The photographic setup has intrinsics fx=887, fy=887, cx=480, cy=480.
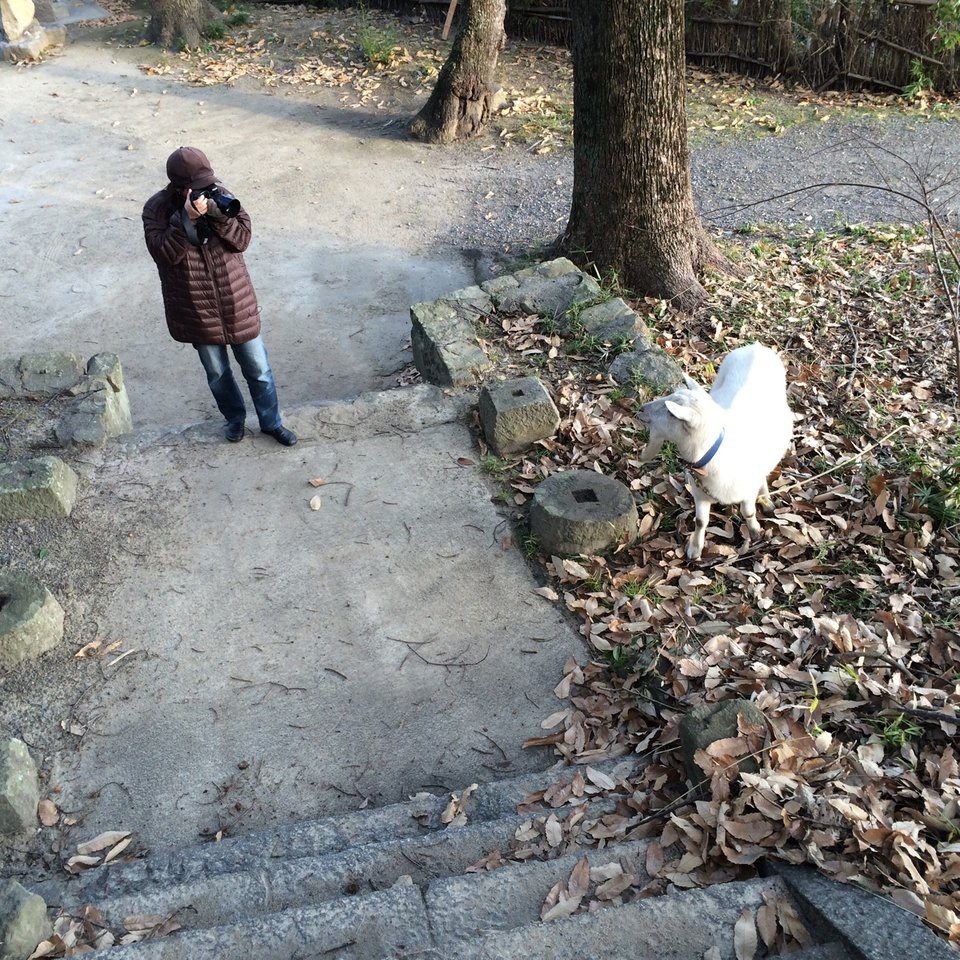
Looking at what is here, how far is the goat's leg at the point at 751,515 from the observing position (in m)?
4.23

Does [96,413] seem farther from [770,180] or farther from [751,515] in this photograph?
[770,180]

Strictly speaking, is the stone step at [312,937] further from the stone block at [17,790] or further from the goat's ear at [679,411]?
the goat's ear at [679,411]

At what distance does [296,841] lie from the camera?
3.19 m

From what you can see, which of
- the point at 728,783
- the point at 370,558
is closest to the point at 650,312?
the point at 370,558

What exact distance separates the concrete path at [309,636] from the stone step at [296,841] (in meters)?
0.17

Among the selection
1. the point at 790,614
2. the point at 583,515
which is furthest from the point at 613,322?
the point at 790,614

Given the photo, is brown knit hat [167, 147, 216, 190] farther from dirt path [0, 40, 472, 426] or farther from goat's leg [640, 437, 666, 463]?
goat's leg [640, 437, 666, 463]

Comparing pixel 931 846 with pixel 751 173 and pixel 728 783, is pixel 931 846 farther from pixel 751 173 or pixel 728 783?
pixel 751 173

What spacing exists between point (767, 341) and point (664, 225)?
1.14 meters

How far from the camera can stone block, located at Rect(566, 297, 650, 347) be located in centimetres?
577

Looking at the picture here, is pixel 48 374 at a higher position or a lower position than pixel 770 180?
lower

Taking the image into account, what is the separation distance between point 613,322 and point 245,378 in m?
2.41

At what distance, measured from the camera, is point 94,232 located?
8695 mm

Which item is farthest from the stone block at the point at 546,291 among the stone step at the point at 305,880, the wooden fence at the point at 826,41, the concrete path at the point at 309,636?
the wooden fence at the point at 826,41
